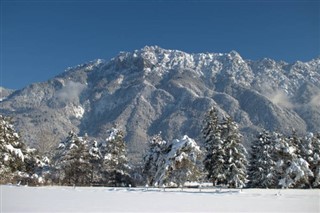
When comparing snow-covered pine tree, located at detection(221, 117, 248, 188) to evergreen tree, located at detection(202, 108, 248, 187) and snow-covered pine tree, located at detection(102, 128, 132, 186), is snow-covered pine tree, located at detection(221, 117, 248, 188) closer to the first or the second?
evergreen tree, located at detection(202, 108, 248, 187)

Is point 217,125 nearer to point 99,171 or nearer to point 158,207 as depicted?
point 99,171

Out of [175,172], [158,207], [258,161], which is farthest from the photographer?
[258,161]

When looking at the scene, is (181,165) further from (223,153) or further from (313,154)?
(313,154)

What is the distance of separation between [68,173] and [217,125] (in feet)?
78.8

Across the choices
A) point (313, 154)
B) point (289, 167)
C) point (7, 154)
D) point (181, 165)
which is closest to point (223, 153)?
point (289, 167)

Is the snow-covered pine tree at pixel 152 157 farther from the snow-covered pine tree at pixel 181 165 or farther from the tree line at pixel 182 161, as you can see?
the snow-covered pine tree at pixel 181 165

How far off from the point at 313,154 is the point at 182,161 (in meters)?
20.4

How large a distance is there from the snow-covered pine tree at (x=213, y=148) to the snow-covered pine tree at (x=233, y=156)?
84cm

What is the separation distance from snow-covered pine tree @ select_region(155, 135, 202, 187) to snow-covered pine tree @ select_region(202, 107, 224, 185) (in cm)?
657

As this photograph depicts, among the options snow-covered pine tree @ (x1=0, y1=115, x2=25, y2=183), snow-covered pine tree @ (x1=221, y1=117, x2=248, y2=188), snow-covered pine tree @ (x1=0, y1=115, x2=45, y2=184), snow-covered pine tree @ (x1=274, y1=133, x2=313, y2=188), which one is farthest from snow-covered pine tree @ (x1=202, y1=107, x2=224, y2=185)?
snow-covered pine tree @ (x1=0, y1=115, x2=25, y2=183)

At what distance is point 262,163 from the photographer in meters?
56.4

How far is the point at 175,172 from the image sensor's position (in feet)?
153

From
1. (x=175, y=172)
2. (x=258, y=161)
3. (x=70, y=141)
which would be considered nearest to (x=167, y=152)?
(x=175, y=172)

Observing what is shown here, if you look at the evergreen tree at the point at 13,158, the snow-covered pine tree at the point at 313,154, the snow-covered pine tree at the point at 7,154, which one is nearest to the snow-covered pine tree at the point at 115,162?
the evergreen tree at the point at 13,158
